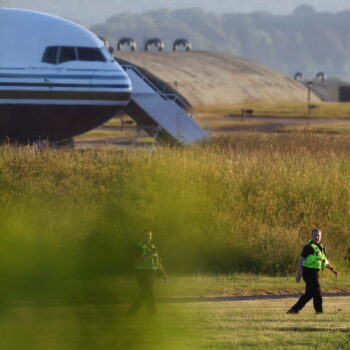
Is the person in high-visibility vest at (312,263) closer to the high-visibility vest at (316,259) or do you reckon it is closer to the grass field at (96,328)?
the high-visibility vest at (316,259)

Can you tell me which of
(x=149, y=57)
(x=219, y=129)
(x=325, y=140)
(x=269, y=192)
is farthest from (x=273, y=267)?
(x=149, y=57)

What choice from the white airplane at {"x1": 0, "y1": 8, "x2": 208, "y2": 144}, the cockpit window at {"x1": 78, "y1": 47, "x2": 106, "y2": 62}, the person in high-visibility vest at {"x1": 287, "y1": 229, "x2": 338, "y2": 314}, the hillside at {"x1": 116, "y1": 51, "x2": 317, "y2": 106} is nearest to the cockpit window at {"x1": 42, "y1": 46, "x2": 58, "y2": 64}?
the white airplane at {"x1": 0, "y1": 8, "x2": 208, "y2": 144}

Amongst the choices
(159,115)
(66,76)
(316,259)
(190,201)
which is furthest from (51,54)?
(316,259)

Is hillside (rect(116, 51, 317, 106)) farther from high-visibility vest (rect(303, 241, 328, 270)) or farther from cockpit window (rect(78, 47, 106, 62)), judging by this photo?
high-visibility vest (rect(303, 241, 328, 270))

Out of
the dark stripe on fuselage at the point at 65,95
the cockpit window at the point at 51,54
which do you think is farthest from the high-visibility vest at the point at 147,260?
the cockpit window at the point at 51,54

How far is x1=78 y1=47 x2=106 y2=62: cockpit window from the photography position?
124ft

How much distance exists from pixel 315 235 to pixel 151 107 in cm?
3155

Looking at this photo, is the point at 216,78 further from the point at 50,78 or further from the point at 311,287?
the point at 311,287

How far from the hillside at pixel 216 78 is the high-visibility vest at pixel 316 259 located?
325 feet

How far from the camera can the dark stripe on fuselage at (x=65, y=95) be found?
37125 mm

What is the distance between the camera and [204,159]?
28.0 m

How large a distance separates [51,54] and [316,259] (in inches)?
984

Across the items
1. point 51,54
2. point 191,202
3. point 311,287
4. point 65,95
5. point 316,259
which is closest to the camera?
point 316,259

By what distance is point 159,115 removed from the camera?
44.9 meters
